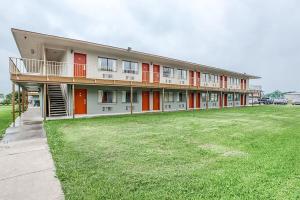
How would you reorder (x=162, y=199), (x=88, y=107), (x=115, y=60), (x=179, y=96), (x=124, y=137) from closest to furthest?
(x=162, y=199) → (x=124, y=137) → (x=88, y=107) → (x=115, y=60) → (x=179, y=96)

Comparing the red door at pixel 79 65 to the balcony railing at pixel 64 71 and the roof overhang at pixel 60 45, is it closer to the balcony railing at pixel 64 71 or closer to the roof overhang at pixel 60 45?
the balcony railing at pixel 64 71

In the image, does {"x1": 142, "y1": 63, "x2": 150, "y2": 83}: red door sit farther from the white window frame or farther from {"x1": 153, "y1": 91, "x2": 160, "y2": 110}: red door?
the white window frame

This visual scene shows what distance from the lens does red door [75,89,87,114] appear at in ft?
56.1

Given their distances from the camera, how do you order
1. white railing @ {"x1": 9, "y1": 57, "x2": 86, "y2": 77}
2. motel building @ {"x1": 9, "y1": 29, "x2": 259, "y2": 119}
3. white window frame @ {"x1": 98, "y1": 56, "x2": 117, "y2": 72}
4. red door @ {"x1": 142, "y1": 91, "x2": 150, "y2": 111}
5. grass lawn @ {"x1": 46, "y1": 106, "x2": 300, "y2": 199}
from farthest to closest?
red door @ {"x1": 142, "y1": 91, "x2": 150, "y2": 111} → white window frame @ {"x1": 98, "y1": 56, "x2": 117, "y2": 72} → motel building @ {"x1": 9, "y1": 29, "x2": 259, "y2": 119} → white railing @ {"x1": 9, "y1": 57, "x2": 86, "y2": 77} → grass lawn @ {"x1": 46, "y1": 106, "x2": 300, "y2": 199}

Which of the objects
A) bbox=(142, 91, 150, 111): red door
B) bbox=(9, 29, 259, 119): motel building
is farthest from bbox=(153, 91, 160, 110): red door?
bbox=(142, 91, 150, 111): red door

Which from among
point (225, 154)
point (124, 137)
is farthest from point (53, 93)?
point (225, 154)

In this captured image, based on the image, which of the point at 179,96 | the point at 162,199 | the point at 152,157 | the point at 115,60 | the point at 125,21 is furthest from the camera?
the point at 125,21

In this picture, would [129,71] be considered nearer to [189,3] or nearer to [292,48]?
[189,3]

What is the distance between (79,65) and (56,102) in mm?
3629

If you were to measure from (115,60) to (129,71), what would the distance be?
177 cm

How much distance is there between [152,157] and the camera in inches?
216

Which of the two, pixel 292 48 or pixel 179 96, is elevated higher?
pixel 292 48

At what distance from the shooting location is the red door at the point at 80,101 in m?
17.1

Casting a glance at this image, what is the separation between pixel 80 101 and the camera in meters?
17.3
